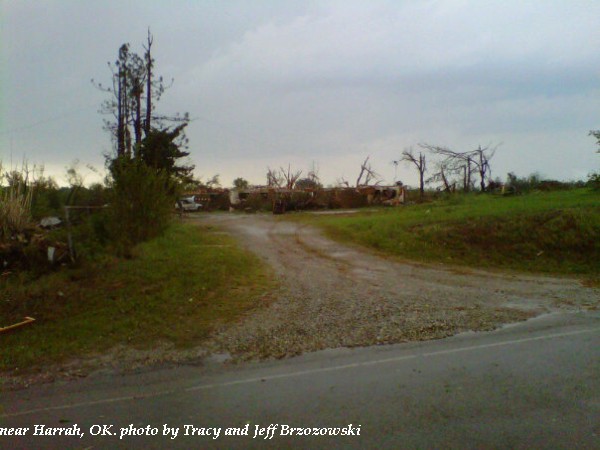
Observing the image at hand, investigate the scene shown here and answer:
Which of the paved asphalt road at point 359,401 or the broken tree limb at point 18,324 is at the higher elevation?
the broken tree limb at point 18,324

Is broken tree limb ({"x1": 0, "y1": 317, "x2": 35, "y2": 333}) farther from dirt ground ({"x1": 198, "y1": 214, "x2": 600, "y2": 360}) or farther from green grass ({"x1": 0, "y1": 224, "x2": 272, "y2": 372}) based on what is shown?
dirt ground ({"x1": 198, "y1": 214, "x2": 600, "y2": 360})

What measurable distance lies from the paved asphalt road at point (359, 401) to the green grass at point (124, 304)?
4.71 feet

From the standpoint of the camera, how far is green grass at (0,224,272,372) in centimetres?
728

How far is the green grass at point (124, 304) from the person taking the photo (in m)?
7.28

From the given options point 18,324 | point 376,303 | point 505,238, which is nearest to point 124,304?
point 18,324

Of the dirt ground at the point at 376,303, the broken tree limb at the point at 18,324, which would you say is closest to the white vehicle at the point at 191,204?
the dirt ground at the point at 376,303

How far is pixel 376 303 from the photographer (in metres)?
9.45

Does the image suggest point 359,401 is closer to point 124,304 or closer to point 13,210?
point 124,304

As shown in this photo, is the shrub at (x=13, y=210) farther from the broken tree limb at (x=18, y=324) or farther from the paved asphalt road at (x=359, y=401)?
the paved asphalt road at (x=359, y=401)

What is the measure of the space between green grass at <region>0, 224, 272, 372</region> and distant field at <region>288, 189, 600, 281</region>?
20.2 feet

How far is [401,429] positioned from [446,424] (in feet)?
1.33

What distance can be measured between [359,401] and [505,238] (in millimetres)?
12786

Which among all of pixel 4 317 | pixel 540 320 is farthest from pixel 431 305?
pixel 4 317

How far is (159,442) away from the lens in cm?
437
